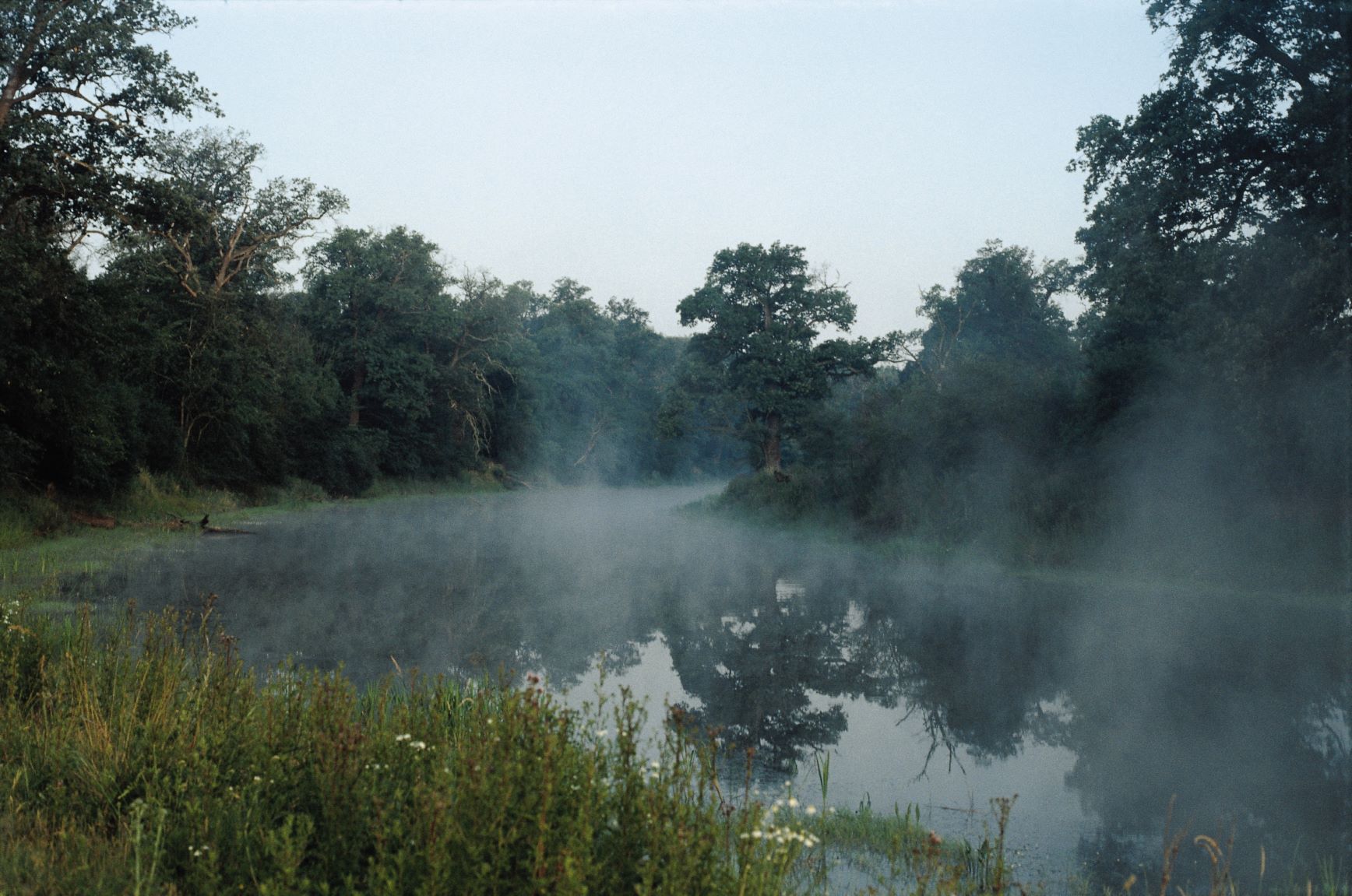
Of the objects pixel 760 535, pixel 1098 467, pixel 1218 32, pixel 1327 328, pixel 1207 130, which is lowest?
pixel 760 535

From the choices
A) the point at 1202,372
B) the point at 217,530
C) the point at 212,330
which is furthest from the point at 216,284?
the point at 1202,372

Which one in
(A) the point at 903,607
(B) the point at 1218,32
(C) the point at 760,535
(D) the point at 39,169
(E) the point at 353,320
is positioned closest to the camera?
(A) the point at 903,607

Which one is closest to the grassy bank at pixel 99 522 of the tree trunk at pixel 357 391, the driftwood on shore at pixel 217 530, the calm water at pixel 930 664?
the driftwood on shore at pixel 217 530

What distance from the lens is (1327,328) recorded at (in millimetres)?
14367

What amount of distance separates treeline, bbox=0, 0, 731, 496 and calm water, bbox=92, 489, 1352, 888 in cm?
589

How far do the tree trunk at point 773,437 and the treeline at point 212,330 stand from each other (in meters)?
4.99

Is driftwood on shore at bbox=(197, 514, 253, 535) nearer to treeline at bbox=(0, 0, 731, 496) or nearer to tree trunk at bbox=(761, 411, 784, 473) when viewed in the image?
treeline at bbox=(0, 0, 731, 496)

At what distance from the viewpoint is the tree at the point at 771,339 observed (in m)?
38.6

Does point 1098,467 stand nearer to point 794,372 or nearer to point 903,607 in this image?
point 903,607

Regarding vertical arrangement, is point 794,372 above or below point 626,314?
below

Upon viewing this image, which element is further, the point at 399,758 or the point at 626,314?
the point at 626,314

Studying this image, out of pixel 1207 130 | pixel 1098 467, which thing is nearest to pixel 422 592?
pixel 1098 467

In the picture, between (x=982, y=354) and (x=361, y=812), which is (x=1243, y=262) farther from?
(x=361, y=812)

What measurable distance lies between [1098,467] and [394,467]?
39.1m
